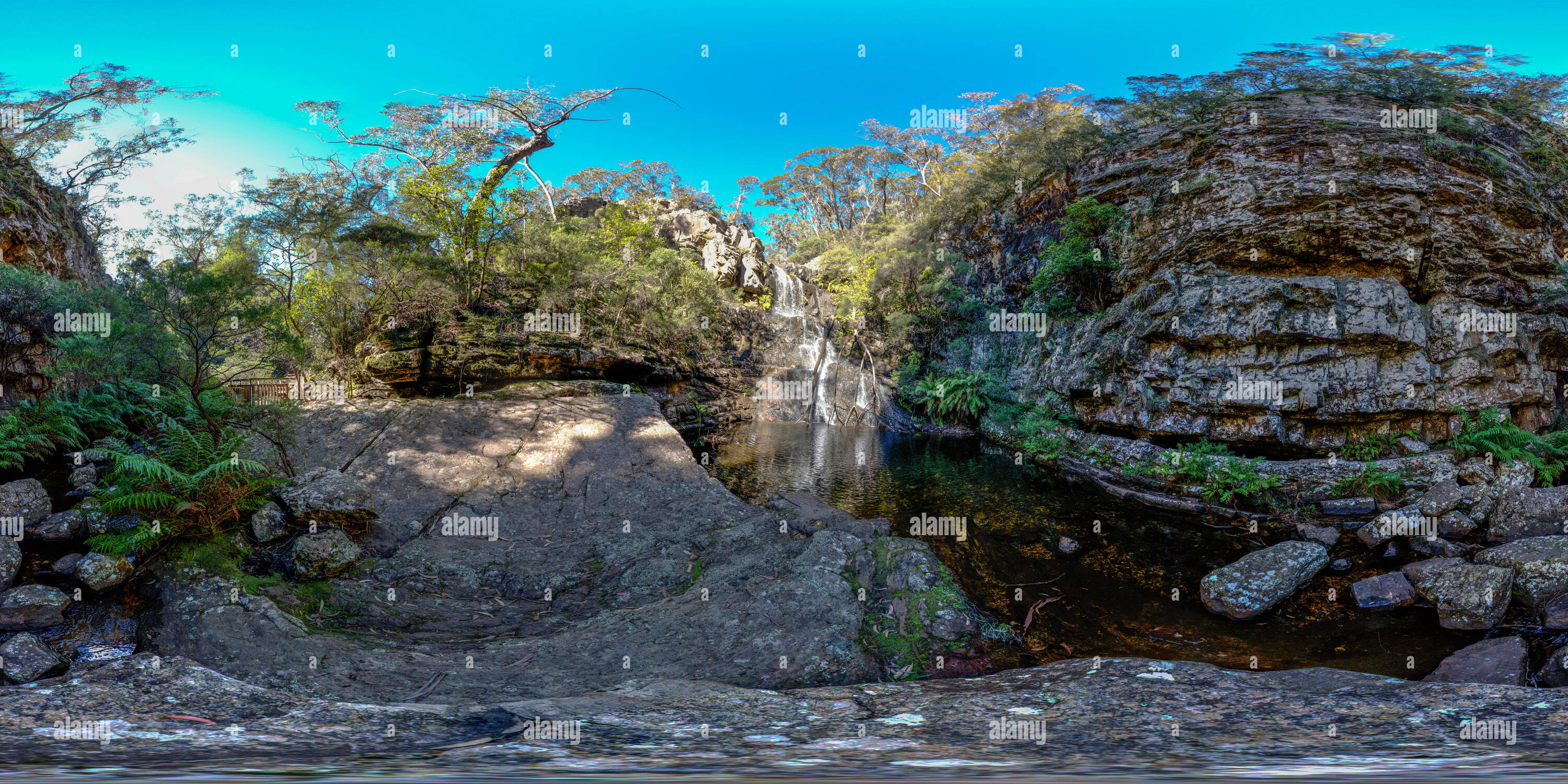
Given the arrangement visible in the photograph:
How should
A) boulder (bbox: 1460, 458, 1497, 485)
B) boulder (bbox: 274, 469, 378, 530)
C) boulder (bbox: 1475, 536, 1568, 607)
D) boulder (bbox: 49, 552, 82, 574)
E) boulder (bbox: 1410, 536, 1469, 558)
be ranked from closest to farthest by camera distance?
boulder (bbox: 49, 552, 82, 574) < boulder (bbox: 1475, 536, 1568, 607) < boulder (bbox: 274, 469, 378, 530) < boulder (bbox: 1410, 536, 1469, 558) < boulder (bbox: 1460, 458, 1497, 485)

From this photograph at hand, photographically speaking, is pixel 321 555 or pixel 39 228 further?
pixel 39 228

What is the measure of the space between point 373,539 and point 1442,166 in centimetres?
2282

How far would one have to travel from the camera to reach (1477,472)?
1071cm

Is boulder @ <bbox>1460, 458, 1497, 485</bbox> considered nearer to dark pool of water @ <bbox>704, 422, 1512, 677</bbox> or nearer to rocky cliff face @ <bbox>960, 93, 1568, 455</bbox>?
rocky cliff face @ <bbox>960, 93, 1568, 455</bbox>

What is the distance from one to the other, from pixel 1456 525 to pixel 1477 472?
3.03 m

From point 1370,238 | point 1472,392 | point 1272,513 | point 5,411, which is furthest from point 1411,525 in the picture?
point 5,411

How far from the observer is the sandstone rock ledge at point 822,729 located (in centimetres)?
190

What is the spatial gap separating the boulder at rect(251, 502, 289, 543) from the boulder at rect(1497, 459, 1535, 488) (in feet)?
62.4

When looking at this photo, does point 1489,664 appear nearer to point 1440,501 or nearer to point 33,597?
point 1440,501

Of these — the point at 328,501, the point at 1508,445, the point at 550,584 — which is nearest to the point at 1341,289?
the point at 1508,445

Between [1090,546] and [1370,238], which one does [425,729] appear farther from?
[1370,238]

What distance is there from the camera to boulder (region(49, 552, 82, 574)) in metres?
5.73

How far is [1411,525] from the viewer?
8.96 meters

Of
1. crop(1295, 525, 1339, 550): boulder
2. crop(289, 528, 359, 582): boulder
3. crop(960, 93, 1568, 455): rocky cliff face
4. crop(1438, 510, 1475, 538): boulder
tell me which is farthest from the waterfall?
crop(289, 528, 359, 582): boulder
